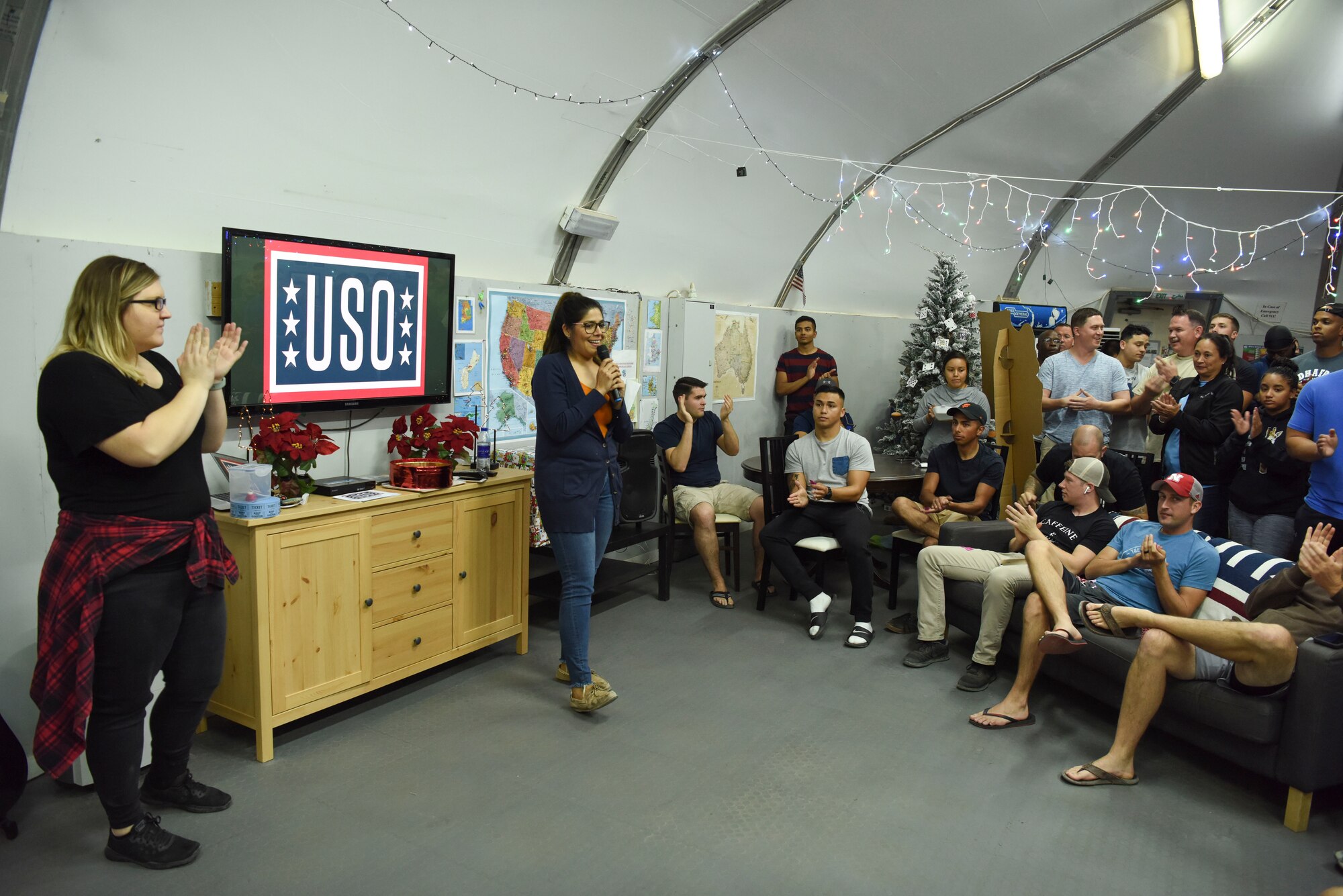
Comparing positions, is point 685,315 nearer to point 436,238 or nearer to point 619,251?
point 619,251

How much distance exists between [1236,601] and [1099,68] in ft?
16.3

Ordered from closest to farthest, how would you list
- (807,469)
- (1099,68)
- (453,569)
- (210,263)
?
1. (210,263)
2. (453,569)
3. (807,469)
4. (1099,68)

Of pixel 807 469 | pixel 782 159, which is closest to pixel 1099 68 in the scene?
pixel 782 159

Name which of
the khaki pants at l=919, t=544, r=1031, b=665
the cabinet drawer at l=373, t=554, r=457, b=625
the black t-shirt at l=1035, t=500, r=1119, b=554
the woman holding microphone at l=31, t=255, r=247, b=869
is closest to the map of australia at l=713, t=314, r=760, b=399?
the khaki pants at l=919, t=544, r=1031, b=665

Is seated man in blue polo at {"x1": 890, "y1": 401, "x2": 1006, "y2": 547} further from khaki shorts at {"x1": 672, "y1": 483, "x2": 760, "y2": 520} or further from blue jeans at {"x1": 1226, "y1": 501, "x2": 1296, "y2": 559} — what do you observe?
blue jeans at {"x1": 1226, "y1": 501, "x2": 1296, "y2": 559}

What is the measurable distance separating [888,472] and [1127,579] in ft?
7.11

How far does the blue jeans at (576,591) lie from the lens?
3609 mm

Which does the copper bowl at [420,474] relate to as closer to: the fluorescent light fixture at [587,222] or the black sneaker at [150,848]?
the black sneaker at [150,848]

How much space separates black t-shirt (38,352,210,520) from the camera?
2240mm

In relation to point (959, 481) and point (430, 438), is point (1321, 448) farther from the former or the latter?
point (430, 438)

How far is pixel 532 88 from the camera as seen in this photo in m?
4.44

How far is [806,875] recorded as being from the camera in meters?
2.61

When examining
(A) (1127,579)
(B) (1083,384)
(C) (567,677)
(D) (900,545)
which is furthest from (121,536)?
(B) (1083,384)

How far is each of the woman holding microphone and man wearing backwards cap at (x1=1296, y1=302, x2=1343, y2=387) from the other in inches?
195
